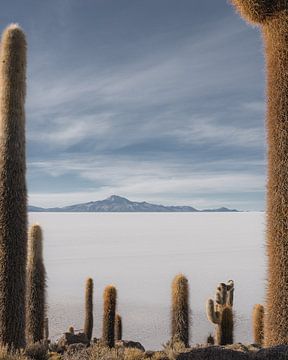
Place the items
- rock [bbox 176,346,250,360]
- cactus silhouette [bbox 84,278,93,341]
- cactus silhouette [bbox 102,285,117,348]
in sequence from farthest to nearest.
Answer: cactus silhouette [bbox 84,278,93,341] → cactus silhouette [bbox 102,285,117,348] → rock [bbox 176,346,250,360]

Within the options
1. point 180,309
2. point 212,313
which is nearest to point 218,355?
point 180,309

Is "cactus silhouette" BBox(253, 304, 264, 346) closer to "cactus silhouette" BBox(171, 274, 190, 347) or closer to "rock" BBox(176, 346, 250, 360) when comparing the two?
"cactus silhouette" BBox(171, 274, 190, 347)

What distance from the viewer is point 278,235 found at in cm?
707

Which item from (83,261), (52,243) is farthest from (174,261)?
(52,243)

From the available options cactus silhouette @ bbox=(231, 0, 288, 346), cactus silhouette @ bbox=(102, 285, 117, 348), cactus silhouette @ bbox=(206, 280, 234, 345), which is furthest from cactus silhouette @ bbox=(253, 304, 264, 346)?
cactus silhouette @ bbox=(231, 0, 288, 346)

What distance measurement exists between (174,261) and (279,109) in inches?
1947

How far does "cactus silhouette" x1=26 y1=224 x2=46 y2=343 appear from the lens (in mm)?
11891

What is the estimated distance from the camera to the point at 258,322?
14.9m

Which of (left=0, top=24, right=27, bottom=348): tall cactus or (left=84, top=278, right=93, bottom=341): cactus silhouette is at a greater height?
(left=0, top=24, right=27, bottom=348): tall cactus

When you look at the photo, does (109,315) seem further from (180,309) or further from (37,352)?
(37,352)

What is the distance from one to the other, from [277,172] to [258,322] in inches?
361

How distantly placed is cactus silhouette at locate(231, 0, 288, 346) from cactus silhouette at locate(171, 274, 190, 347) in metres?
5.81

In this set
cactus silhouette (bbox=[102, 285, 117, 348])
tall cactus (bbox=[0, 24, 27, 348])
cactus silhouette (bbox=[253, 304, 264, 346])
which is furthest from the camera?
cactus silhouette (bbox=[253, 304, 264, 346])

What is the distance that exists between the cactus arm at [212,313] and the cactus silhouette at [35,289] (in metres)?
4.70
